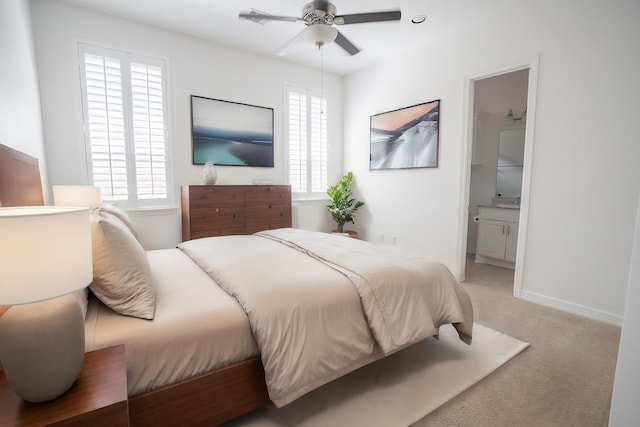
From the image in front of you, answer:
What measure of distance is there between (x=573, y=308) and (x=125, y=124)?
4.88m

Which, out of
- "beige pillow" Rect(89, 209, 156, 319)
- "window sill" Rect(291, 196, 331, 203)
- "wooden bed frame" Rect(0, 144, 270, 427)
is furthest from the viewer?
"window sill" Rect(291, 196, 331, 203)

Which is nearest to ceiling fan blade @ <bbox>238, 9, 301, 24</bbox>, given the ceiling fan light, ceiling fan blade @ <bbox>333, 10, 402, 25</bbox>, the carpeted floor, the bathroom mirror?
the ceiling fan light

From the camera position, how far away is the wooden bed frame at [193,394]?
3.74 feet

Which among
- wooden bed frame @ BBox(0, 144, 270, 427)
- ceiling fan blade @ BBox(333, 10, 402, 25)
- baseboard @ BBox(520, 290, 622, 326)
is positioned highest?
ceiling fan blade @ BBox(333, 10, 402, 25)

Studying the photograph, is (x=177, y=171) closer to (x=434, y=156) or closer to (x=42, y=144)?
(x=42, y=144)

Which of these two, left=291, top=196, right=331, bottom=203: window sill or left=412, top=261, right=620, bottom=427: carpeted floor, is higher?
left=291, top=196, right=331, bottom=203: window sill

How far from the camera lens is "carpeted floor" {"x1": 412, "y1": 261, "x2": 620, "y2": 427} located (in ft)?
5.00

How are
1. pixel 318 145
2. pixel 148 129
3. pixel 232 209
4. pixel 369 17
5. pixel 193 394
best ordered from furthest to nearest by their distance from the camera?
pixel 318 145
pixel 232 209
pixel 148 129
pixel 369 17
pixel 193 394

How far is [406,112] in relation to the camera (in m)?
4.07

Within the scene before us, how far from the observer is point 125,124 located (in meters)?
3.28

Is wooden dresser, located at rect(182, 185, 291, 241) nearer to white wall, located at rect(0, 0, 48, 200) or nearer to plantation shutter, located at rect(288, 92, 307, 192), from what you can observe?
plantation shutter, located at rect(288, 92, 307, 192)

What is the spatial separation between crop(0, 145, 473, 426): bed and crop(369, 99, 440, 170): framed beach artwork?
2.35 meters

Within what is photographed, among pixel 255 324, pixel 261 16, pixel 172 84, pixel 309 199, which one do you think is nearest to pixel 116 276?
pixel 255 324

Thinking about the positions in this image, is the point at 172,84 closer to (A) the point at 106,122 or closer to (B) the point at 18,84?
(A) the point at 106,122
